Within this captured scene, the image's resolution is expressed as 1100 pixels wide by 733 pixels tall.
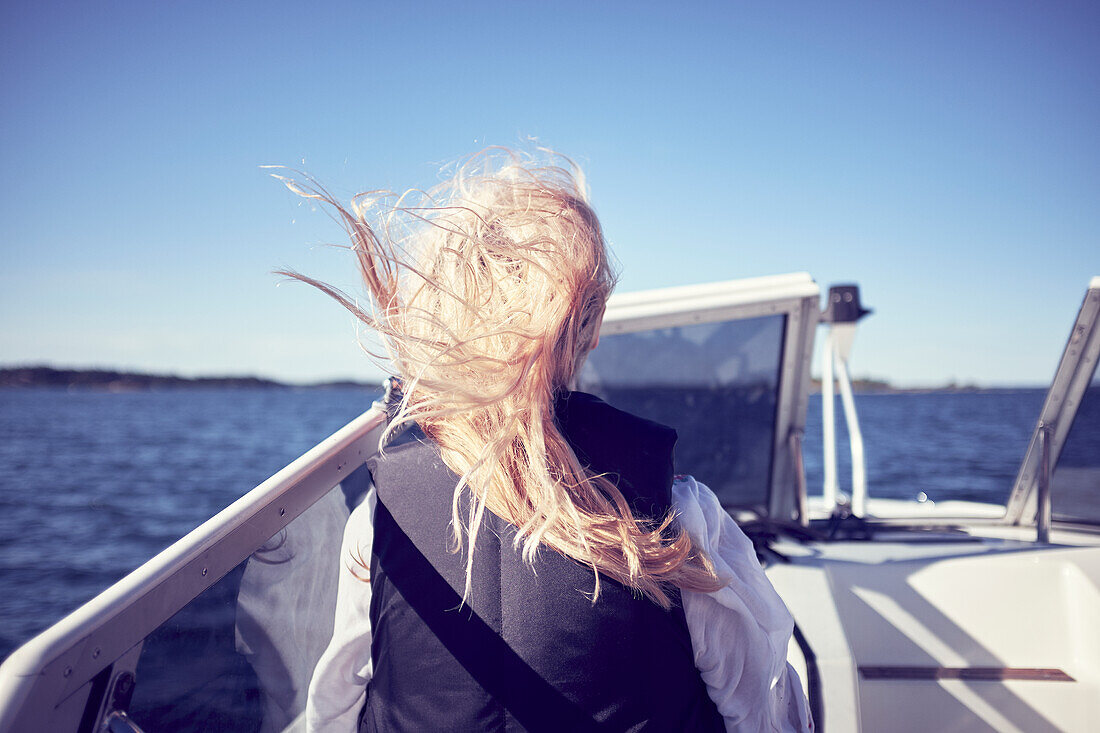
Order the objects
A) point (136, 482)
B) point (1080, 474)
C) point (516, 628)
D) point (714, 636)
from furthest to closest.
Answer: point (136, 482)
point (1080, 474)
point (714, 636)
point (516, 628)

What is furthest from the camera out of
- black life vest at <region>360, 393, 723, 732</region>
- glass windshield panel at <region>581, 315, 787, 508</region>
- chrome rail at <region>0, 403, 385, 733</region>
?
glass windshield panel at <region>581, 315, 787, 508</region>

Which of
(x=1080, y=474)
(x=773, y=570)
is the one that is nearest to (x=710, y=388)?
(x=773, y=570)

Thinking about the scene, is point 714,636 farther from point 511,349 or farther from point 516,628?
point 511,349

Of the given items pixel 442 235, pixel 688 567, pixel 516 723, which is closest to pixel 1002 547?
pixel 688 567

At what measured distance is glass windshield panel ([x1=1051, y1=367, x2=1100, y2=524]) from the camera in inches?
117

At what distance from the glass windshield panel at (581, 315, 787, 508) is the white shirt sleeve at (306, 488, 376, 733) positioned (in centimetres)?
214

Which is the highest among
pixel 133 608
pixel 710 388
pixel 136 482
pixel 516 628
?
pixel 710 388

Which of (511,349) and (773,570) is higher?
(511,349)

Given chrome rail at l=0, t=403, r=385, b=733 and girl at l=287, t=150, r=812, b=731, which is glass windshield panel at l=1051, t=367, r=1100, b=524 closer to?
girl at l=287, t=150, r=812, b=731

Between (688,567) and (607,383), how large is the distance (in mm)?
2272

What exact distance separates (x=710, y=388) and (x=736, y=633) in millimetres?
2126

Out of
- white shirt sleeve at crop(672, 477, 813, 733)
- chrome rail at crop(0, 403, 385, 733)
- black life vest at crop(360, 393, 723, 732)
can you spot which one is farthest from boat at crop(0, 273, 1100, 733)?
white shirt sleeve at crop(672, 477, 813, 733)

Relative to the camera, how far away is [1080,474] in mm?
3121

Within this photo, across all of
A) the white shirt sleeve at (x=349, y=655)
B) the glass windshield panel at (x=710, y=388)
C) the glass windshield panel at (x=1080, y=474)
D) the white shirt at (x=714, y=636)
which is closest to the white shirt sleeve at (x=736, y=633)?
the white shirt at (x=714, y=636)
